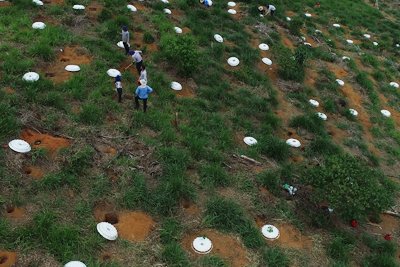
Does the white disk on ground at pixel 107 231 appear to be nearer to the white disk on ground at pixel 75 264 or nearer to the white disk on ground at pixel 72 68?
the white disk on ground at pixel 75 264

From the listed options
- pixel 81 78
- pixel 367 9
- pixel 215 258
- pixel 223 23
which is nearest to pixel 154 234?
pixel 215 258

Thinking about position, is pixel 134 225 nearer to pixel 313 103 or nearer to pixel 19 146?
pixel 19 146

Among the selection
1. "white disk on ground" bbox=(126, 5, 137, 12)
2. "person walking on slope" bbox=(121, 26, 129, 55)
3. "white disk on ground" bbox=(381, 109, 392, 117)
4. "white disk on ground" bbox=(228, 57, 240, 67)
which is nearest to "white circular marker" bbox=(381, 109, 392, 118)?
"white disk on ground" bbox=(381, 109, 392, 117)

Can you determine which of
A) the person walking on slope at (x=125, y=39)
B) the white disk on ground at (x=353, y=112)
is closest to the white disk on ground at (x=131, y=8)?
the person walking on slope at (x=125, y=39)

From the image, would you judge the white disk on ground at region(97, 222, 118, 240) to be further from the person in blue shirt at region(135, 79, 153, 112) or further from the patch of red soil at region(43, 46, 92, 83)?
the patch of red soil at region(43, 46, 92, 83)

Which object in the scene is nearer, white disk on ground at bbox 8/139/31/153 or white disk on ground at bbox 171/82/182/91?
white disk on ground at bbox 8/139/31/153

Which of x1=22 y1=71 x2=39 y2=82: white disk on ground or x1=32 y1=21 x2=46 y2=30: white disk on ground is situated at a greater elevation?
x1=22 y1=71 x2=39 y2=82: white disk on ground
